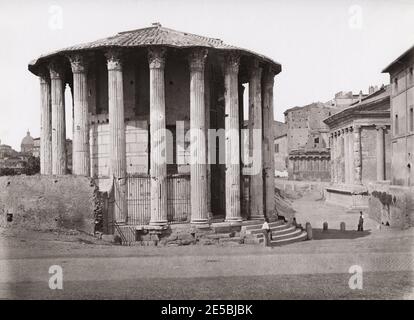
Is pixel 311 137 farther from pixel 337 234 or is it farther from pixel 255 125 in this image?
pixel 255 125

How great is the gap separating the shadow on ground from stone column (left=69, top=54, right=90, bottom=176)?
11357 millimetres

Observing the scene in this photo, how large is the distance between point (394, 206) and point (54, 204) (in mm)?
18362

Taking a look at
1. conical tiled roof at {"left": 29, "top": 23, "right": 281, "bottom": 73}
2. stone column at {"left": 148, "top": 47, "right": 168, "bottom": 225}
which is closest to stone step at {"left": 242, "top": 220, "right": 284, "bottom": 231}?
stone column at {"left": 148, "top": 47, "right": 168, "bottom": 225}

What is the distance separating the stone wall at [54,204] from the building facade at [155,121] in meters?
1.98

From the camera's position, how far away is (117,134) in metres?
21.4

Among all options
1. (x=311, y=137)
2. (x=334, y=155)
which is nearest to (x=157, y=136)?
(x=334, y=155)

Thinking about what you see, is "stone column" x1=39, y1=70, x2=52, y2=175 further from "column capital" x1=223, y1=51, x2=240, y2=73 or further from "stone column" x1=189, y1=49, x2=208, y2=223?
"column capital" x1=223, y1=51, x2=240, y2=73

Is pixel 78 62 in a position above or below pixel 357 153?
above

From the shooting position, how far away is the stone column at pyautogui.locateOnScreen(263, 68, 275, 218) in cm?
2555

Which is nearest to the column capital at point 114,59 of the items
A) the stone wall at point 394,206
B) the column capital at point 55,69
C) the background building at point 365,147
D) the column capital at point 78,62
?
the column capital at point 78,62

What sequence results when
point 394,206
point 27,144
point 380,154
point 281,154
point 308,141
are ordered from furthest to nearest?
1. point 27,144
2. point 281,154
3. point 308,141
4. point 380,154
5. point 394,206
